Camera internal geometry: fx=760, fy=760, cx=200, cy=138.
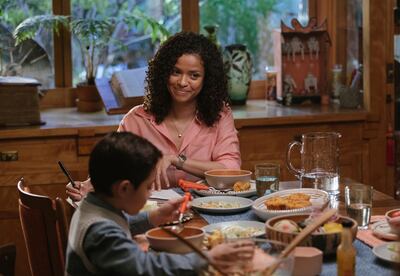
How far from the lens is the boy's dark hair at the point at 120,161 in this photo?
5.18ft

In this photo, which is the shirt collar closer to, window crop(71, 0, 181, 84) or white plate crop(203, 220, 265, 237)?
white plate crop(203, 220, 265, 237)

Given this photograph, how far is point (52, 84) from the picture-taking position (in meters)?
4.17

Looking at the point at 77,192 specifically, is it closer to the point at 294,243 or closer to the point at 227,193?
the point at 227,193

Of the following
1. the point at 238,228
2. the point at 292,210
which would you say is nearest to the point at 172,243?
the point at 238,228

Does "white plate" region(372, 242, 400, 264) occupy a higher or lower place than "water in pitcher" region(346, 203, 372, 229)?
lower

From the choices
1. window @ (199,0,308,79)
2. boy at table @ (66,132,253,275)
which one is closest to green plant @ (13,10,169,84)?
window @ (199,0,308,79)

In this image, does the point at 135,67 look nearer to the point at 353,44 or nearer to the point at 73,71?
the point at 73,71

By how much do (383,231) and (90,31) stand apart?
2.28m

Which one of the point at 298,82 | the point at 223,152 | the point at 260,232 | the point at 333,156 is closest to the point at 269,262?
the point at 260,232

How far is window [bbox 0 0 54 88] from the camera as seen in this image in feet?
13.1

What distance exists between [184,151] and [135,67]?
1.46 meters

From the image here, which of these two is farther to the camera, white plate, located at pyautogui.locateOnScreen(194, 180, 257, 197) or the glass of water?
white plate, located at pyautogui.locateOnScreen(194, 180, 257, 197)

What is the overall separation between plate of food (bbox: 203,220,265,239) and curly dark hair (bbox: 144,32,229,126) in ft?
3.16

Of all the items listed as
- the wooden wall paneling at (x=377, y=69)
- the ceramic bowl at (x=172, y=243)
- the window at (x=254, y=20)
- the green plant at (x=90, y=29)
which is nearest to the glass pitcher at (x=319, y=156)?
the ceramic bowl at (x=172, y=243)
